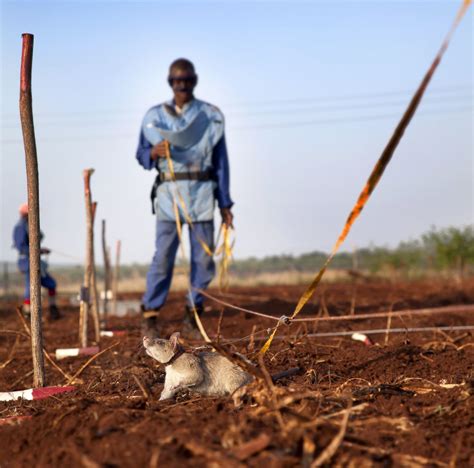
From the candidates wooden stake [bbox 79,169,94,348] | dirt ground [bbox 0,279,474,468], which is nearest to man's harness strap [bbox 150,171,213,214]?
wooden stake [bbox 79,169,94,348]

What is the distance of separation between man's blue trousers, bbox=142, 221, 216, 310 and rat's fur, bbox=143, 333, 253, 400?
363 cm

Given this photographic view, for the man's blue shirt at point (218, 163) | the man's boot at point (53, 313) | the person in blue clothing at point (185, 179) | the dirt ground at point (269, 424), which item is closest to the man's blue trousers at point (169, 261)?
the person in blue clothing at point (185, 179)

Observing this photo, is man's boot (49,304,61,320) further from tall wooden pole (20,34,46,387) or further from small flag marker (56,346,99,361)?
tall wooden pole (20,34,46,387)

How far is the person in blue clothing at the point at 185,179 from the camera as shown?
7.62 metres

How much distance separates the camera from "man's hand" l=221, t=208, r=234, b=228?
7770mm

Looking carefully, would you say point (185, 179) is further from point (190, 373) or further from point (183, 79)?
point (190, 373)

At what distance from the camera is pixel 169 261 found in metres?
7.66

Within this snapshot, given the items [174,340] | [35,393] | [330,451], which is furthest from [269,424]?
[35,393]

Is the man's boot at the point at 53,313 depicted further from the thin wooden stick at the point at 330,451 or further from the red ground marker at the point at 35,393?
the thin wooden stick at the point at 330,451

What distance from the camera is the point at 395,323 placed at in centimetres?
870

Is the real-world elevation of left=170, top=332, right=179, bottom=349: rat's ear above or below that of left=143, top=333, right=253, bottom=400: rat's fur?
above

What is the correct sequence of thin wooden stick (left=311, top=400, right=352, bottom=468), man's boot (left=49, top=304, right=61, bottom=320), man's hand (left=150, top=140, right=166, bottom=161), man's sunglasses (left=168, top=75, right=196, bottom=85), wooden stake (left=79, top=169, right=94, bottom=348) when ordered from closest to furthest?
thin wooden stick (left=311, top=400, right=352, bottom=468) → wooden stake (left=79, top=169, right=94, bottom=348) → man's hand (left=150, top=140, right=166, bottom=161) → man's sunglasses (left=168, top=75, right=196, bottom=85) → man's boot (left=49, top=304, right=61, bottom=320)

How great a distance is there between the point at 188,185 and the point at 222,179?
1.21 ft

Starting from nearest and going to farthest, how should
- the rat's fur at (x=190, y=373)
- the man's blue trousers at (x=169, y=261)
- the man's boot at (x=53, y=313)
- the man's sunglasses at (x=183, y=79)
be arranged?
the rat's fur at (x=190, y=373) → the man's blue trousers at (x=169, y=261) → the man's sunglasses at (x=183, y=79) → the man's boot at (x=53, y=313)
